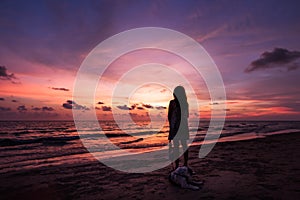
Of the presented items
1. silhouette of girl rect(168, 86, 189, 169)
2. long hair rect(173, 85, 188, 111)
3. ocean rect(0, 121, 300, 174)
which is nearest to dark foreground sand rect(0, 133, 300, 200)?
silhouette of girl rect(168, 86, 189, 169)

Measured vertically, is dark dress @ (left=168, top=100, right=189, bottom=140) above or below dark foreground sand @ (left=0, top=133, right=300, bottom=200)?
above

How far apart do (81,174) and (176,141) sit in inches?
140

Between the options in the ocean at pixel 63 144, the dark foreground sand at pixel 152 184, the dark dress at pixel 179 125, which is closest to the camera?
the dark foreground sand at pixel 152 184

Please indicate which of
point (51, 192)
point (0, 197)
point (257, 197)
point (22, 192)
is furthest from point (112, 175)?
point (257, 197)

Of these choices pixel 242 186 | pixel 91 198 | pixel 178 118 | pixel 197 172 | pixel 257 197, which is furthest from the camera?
pixel 197 172

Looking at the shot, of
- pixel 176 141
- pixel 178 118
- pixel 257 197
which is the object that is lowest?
pixel 257 197

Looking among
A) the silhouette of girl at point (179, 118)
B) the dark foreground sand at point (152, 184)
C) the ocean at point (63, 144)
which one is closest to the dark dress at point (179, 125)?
the silhouette of girl at point (179, 118)

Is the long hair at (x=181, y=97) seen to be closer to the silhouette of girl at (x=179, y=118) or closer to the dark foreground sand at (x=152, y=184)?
the silhouette of girl at (x=179, y=118)

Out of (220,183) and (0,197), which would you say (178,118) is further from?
(0,197)

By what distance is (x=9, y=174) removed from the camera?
8.36 meters

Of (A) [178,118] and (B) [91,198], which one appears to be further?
(A) [178,118]

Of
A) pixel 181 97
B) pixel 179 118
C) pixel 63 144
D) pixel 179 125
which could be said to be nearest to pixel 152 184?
pixel 179 125

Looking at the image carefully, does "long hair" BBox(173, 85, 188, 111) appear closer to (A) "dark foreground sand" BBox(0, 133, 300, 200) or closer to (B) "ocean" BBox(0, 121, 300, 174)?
(A) "dark foreground sand" BBox(0, 133, 300, 200)

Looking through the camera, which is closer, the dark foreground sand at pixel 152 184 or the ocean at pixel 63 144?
the dark foreground sand at pixel 152 184
